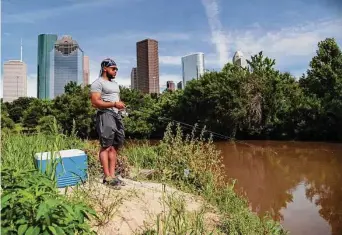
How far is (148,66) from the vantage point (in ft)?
160

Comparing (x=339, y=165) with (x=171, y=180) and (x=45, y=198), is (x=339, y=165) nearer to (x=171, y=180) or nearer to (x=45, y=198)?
(x=171, y=180)

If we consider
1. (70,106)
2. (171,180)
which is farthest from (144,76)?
(171,180)

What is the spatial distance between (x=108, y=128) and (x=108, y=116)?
0.12m

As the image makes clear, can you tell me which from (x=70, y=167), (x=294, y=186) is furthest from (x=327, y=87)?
(x=70, y=167)

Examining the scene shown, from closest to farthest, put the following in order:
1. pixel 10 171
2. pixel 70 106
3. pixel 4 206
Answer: pixel 4 206, pixel 10 171, pixel 70 106

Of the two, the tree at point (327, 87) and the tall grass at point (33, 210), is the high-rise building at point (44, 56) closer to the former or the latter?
the tree at point (327, 87)

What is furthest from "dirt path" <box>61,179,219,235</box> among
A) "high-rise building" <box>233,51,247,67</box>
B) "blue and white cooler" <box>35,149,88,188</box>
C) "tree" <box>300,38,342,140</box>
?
"high-rise building" <box>233,51,247,67</box>

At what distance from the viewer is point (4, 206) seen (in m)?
1.58

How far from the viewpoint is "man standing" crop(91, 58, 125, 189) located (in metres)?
3.41

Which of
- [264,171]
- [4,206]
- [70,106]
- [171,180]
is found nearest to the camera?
[4,206]

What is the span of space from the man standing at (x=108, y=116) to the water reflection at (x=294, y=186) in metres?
2.07

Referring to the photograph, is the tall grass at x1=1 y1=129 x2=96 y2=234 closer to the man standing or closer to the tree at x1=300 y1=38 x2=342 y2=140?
the man standing

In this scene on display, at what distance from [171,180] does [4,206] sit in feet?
9.83

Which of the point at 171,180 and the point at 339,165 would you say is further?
the point at 339,165
